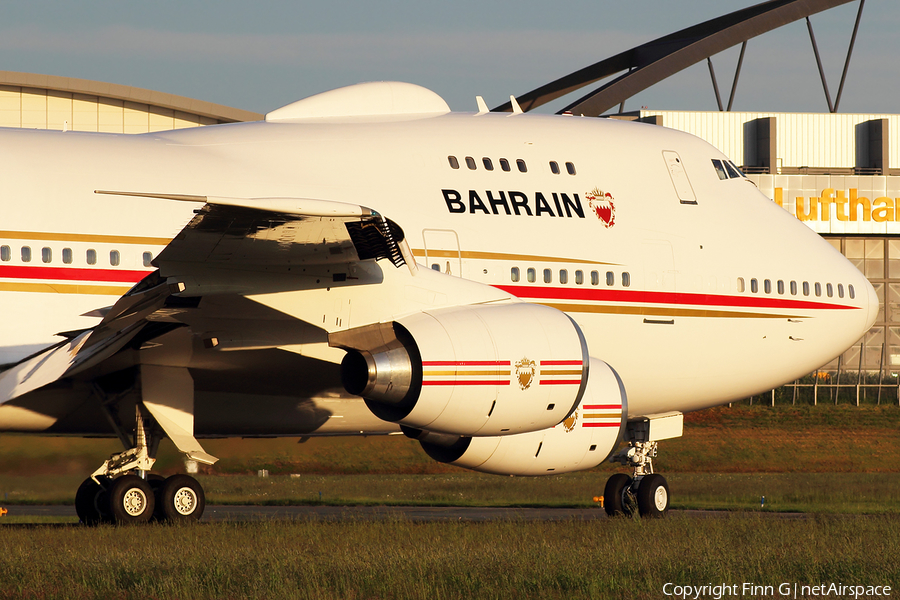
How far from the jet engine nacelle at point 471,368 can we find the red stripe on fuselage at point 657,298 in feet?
6.75

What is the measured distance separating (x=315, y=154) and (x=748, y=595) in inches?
314

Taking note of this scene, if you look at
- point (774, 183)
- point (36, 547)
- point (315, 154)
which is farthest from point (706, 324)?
point (774, 183)

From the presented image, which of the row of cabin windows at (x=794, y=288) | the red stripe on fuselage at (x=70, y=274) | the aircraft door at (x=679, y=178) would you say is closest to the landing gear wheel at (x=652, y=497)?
the row of cabin windows at (x=794, y=288)

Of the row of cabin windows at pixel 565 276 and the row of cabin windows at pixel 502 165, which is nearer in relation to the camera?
A: the row of cabin windows at pixel 565 276

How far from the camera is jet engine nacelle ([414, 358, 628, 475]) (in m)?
13.9

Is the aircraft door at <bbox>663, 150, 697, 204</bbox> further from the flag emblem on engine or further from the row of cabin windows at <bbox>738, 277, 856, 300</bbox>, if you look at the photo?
the flag emblem on engine

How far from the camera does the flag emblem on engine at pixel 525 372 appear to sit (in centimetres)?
1198

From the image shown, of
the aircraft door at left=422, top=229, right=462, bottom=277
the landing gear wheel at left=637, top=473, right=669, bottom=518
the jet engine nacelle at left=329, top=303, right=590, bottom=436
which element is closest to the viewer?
the jet engine nacelle at left=329, top=303, right=590, bottom=436

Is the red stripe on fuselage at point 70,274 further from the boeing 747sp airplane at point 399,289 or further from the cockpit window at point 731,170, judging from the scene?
the cockpit window at point 731,170

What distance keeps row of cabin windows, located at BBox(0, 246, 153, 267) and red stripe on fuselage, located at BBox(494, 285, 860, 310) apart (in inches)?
181

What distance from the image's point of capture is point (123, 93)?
34.8 meters

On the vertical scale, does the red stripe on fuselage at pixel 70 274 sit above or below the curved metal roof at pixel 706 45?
below

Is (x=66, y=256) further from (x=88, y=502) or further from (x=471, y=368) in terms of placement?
(x=471, y=368)

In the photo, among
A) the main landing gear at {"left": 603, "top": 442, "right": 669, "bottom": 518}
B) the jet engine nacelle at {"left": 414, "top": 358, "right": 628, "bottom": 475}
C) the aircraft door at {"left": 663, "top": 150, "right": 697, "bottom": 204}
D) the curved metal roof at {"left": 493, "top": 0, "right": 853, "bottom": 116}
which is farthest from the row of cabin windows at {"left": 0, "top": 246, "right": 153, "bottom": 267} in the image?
the curved metal roof at {"left": 493, "top": 0, "right": 853, "bottom": 116}
